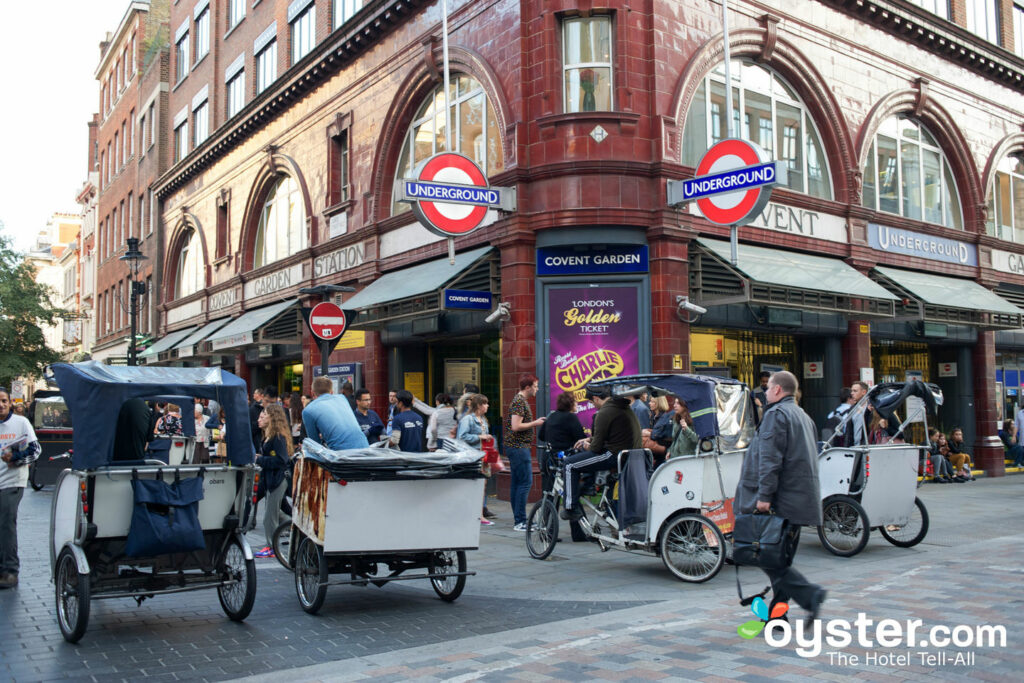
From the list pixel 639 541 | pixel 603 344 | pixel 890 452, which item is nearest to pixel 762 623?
pixel 639 541

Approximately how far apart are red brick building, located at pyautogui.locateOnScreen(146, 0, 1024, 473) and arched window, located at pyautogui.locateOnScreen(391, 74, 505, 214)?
0.18 feet

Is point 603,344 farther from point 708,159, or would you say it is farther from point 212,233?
point 212,233

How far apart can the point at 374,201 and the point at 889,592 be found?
48.6ft

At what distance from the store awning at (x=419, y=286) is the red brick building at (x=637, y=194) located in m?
0.07

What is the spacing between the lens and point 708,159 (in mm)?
14562

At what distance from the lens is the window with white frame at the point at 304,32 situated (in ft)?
78.9

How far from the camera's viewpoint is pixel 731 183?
1348cm

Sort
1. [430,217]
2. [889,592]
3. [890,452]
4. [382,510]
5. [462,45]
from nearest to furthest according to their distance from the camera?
[382,510]
[889,592]
[890,452]
[430,217]
[462,45]

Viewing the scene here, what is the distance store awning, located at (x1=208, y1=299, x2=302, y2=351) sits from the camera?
23.5m

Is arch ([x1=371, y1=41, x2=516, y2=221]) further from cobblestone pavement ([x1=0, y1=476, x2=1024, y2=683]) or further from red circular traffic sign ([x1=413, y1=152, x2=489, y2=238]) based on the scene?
cobblestone pavement ([x1=0, y1=476, x2=1024, y2=683])

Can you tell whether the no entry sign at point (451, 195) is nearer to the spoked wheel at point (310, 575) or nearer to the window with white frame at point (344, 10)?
the spoked wheel at point (310, 575)

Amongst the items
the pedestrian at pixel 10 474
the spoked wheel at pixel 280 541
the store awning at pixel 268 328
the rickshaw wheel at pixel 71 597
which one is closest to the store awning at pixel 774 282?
the spoked wheel at pixel 280 541

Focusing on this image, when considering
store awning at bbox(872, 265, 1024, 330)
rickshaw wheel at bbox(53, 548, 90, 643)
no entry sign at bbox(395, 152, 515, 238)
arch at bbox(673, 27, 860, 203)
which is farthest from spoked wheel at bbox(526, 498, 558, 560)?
store awning at bbox(872, 265, 1024, 330)

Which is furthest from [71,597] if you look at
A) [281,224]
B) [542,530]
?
[281,224]
